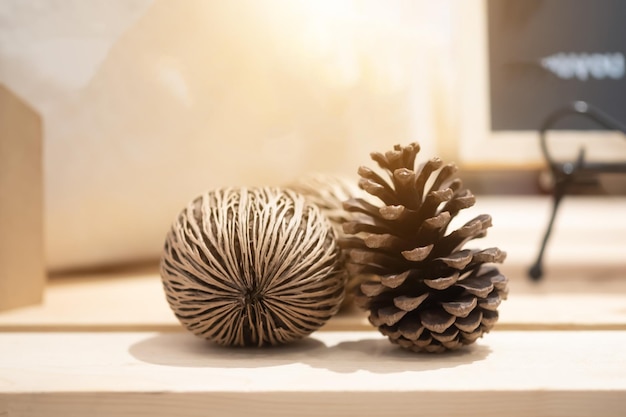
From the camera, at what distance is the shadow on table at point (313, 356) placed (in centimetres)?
31

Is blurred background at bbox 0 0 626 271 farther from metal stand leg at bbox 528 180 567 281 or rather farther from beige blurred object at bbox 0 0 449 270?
metal stand leg at bbox 528 180 567 281

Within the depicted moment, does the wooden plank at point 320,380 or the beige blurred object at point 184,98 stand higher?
the beige blurred object at point 184,98

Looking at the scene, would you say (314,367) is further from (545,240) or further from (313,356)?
(545,240)

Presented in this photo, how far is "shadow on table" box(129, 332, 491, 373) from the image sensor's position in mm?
312

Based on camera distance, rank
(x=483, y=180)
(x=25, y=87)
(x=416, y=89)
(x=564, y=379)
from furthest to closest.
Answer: (x=483, y=180) → (x=416, y=89) → (x=25, y=87) → (x=564, y=379)

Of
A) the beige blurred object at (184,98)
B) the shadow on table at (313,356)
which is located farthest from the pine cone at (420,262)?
the beige blurred object at (184,98)

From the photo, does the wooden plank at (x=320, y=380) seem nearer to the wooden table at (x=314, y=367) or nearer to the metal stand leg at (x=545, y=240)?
→ the wooden table at (x=314, y=367)

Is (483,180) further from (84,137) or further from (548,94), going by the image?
(84,137)

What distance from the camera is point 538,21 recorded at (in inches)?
25.3

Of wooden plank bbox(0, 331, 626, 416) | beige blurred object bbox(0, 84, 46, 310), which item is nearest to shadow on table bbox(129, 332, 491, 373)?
wooden plank bbox(0, 331, 626, 416)

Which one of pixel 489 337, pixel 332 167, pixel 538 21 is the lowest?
pixel 489 337

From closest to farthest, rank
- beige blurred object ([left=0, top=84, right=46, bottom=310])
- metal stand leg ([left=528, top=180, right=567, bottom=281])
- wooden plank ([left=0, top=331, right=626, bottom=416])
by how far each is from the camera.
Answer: wooden plank ([left=0, top=331, right=626, bottom=416]), beige blurred object ([left=0, top=84, right=46, bottom=310]), metal stand leg ([left=528, top=180, right=567, bottom=281])

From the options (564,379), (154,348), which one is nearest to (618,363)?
(564,379)

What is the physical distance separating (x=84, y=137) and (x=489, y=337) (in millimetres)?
357
